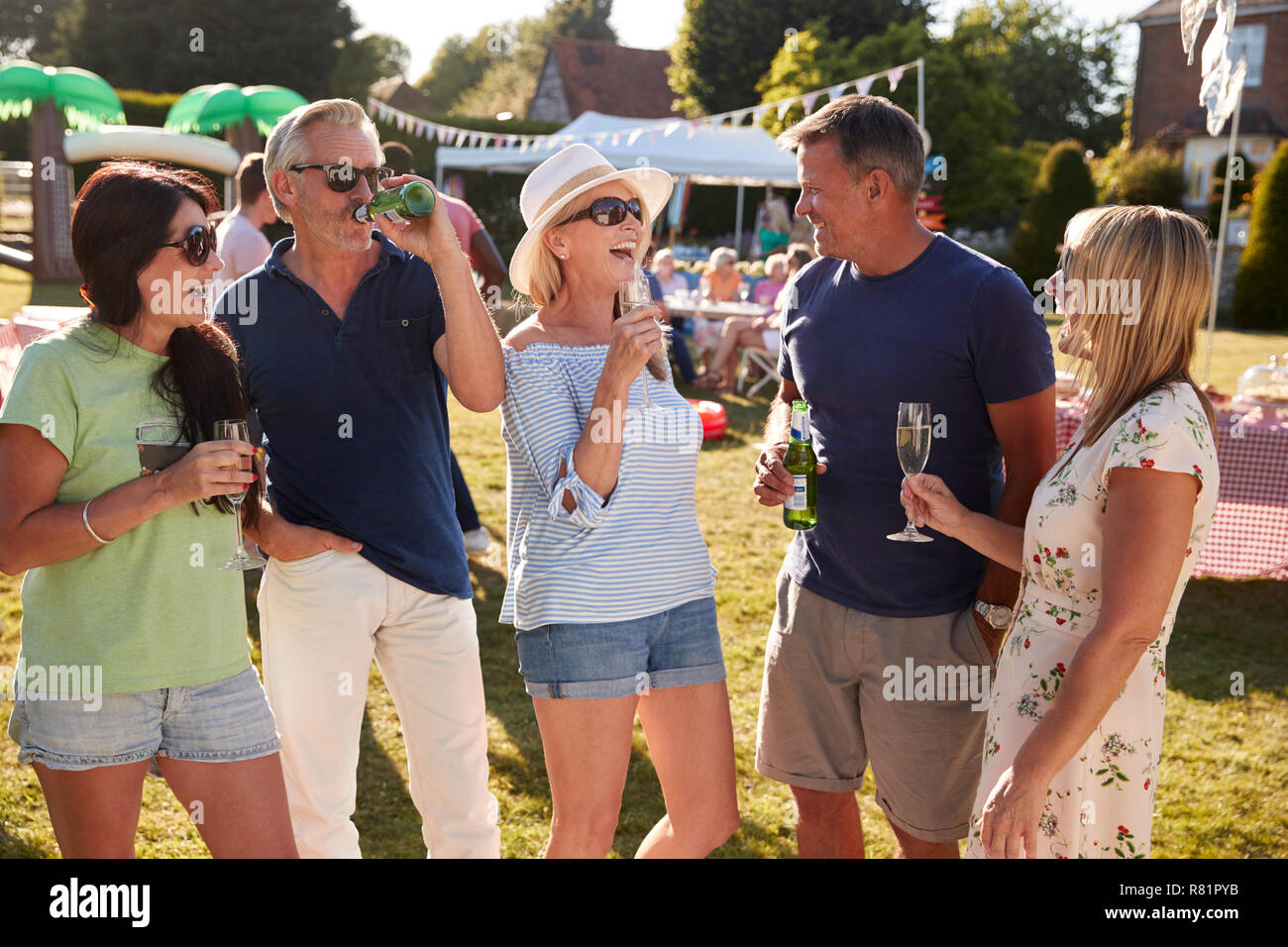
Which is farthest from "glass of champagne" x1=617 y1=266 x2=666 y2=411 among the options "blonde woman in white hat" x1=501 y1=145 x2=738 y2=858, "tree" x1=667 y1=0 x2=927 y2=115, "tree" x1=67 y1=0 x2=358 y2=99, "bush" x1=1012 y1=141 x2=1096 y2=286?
"tree" x1=667 y1=0 x2=927 y2=115

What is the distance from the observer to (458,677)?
2.82 meters

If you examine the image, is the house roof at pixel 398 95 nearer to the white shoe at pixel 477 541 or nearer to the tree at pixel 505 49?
the tree at pixel 505 49

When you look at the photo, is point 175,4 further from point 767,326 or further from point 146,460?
point 146,460

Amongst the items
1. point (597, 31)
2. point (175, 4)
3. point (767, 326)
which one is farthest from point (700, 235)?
point (597, 31)

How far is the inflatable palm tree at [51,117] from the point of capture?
52.4 feet

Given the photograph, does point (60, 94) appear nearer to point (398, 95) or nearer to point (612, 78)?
point (612, 78)

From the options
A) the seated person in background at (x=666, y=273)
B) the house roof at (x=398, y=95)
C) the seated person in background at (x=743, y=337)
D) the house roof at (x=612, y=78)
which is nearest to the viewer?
the seated person in background at (x=743, y=337)

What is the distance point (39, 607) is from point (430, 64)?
7400cm

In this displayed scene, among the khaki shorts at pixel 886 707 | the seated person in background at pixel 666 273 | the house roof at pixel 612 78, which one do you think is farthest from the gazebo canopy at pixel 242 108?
the house roof at pixel 612 78

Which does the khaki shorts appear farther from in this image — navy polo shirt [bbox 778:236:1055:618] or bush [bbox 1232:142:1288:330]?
bush [bbox 1232:142:1288:330]

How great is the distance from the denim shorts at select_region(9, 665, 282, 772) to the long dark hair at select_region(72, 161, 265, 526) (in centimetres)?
41

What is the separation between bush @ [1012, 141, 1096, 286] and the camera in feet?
77.8

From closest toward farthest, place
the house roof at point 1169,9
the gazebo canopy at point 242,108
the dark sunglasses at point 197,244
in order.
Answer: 1. the dark sunglasses at point 197,244
2. the gazebo canopy at point 242,108
3. the house roof at point 1169,9

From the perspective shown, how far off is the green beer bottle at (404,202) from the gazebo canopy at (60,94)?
51.4ft
